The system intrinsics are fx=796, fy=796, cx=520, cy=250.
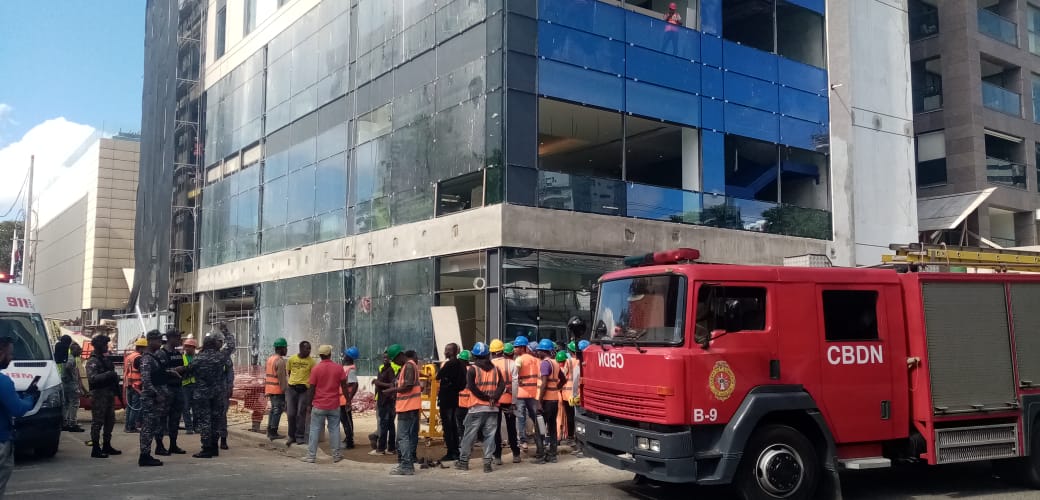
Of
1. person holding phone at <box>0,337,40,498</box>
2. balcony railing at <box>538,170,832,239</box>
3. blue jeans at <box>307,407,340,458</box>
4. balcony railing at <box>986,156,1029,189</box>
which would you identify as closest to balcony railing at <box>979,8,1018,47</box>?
balcony railing at <box>986,156,1029,189</box>

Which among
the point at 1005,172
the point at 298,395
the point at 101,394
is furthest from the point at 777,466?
the point at 1005,172

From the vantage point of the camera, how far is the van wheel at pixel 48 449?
11.2 m

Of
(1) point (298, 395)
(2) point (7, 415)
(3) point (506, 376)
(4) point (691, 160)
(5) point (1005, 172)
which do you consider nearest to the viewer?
(2) point (7, 415)

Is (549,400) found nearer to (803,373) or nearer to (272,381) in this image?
(803,373)

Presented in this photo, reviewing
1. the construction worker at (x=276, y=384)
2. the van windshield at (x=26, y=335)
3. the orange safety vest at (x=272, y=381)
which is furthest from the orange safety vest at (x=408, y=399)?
the van windshield at (x=26, y=335)

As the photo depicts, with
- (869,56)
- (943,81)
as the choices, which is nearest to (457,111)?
(869,56)

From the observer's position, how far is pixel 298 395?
1348cm

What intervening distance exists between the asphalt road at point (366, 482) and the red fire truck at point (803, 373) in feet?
2.43

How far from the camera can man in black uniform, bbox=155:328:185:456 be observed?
11898 millimetres

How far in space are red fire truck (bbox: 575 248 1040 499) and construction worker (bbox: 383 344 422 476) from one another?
8.75 feet

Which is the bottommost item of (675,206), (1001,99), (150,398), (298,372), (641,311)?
(150,398)

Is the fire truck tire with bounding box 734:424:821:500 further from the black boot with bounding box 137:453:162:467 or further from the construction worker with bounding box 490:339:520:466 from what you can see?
the black boot with bounding box 137:453:162:467

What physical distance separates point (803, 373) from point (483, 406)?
Result: 433 centimetres

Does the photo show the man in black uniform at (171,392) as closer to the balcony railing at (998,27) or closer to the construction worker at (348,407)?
the construction worker at (348,407)
